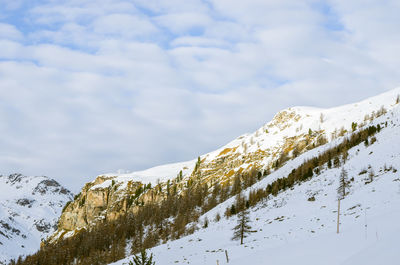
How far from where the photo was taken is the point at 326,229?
29.3 metres

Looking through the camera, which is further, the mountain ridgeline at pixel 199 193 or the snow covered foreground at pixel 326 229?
the mountain ridgeline at pixel 199 193

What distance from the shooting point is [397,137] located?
5425 cm

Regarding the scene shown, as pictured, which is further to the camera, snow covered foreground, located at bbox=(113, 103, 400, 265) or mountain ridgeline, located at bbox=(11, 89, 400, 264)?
mountain ridgeline, located at bbox=(11, 89, 400, 264)

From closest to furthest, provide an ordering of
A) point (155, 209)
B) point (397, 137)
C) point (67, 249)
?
point (397, 137) → point (67, 249) → point (155, 209)

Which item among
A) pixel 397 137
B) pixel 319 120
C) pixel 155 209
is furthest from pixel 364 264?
pixel 319 120

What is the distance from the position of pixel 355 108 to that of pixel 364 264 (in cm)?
20472

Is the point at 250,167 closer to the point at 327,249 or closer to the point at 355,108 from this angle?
the point at 355,108

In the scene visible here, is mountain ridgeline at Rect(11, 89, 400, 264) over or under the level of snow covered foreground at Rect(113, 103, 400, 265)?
over

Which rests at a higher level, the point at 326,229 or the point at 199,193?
the point at 199,193

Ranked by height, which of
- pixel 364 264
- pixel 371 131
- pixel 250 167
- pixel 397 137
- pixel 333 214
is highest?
pixel 250 167

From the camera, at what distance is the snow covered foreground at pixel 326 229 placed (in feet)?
53.8

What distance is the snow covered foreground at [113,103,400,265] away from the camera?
53.8ft

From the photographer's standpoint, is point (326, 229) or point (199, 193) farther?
point (199, 193)

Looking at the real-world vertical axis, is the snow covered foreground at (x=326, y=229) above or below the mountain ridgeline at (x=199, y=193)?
below
